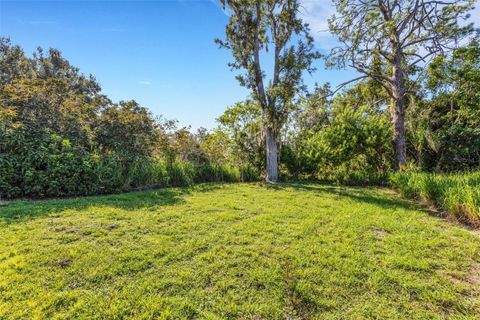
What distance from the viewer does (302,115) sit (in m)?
10.5

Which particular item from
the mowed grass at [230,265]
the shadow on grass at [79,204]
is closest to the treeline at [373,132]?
the mowed grass at [230,265]

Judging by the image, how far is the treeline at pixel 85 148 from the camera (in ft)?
18.1

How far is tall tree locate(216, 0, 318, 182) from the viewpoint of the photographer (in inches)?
344

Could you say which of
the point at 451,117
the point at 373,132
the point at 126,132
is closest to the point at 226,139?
the point at 126,132

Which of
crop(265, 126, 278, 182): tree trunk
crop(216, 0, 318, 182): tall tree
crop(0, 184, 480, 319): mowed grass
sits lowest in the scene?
crop(0, 184, 480, 319): mowed grass

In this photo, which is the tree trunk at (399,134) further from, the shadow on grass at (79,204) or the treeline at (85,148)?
the shadow on grass at (79,204)

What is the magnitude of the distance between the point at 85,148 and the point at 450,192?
9.31m

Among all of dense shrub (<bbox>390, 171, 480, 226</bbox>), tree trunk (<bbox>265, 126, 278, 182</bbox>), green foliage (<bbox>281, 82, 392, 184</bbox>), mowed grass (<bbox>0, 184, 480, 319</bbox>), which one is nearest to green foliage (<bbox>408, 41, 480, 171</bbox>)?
green foliage (<bbox>281, 82, 392, 184</bbox>)

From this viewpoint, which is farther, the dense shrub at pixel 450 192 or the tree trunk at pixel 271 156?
the tree trunk at pixel 271 156

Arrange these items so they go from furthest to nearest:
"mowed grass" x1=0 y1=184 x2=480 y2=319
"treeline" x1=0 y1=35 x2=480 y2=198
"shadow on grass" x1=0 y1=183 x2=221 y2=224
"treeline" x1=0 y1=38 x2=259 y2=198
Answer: "treeline" x1=0 y1=35 x2=480 y2=198 → "treeline" x1=0 y1=38 x2=259 y2=198 → "shadow on grass" x1=0 y1=183 x2=221 y2=224 → "mowed grass" x1=0 y1=184 x2=480 y2=319

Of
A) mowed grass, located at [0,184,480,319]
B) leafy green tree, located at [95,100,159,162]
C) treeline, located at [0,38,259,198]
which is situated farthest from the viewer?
leafy green tree, located at [95,100,159,162]

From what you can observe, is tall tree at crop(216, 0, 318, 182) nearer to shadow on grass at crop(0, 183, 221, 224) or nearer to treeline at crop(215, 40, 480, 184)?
treeline at crop(215, 40, 480, 184)

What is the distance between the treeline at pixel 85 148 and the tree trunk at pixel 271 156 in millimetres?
811

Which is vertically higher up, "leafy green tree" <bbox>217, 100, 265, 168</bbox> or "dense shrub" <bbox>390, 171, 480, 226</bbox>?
"leafy green tree" <bbox>217, 100, 265, 168</bbox>
